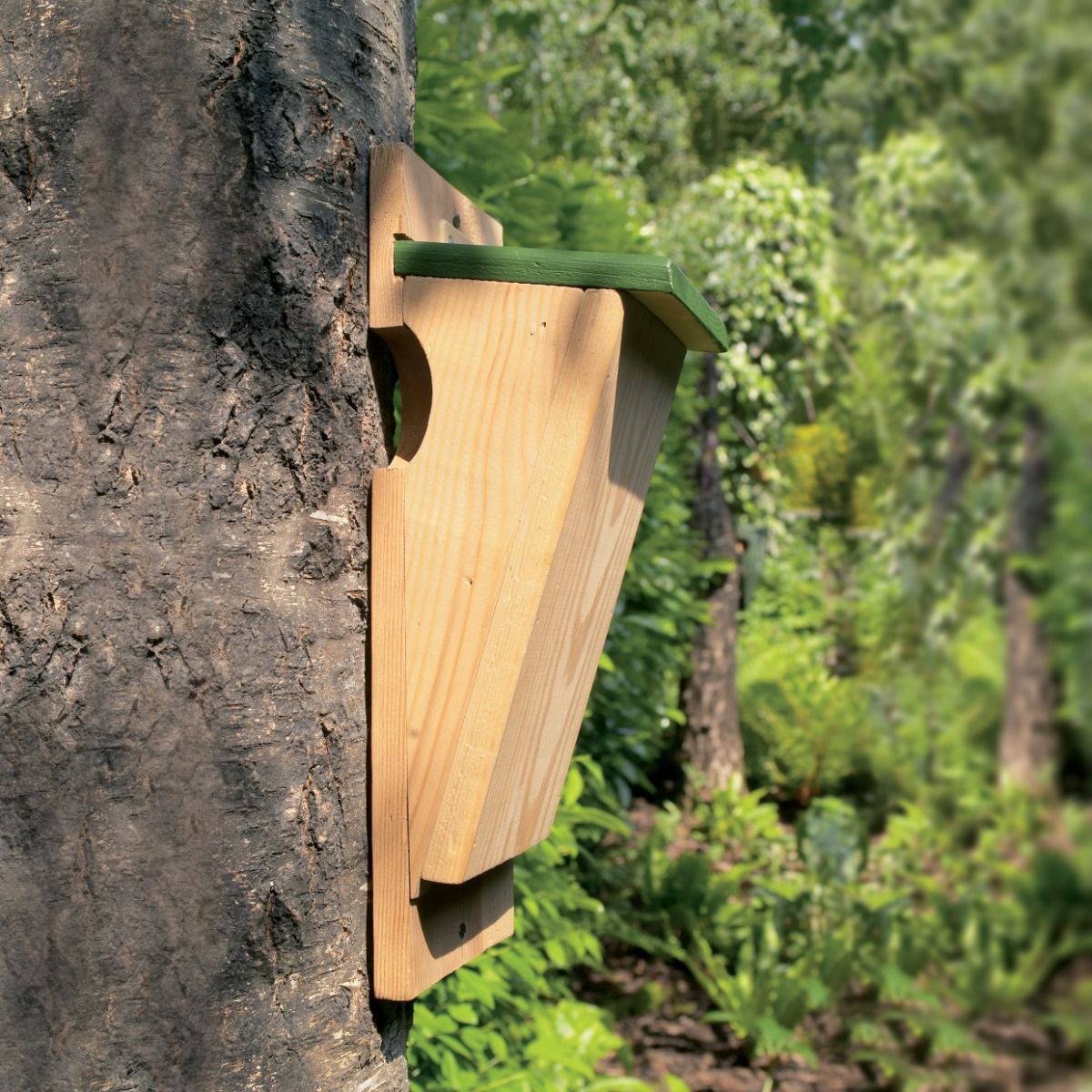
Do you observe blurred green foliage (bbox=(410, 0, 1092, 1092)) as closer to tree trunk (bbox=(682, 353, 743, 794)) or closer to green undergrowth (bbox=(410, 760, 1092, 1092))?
green undergrowth (bbox=(410, 760, 1092, 1092))

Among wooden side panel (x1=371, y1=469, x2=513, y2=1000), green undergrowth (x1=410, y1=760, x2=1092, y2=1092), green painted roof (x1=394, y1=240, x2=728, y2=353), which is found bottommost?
green undergrowth (x1=410, y1=760, x2=1092, y2=1092)

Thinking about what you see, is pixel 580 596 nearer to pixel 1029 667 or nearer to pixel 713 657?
pixel 1029 667

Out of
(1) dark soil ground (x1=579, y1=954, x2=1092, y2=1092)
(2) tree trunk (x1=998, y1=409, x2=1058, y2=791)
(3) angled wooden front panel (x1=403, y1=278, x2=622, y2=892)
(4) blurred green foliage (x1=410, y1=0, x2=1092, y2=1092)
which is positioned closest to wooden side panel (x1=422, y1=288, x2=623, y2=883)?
(3) angled wooden front panel (x1=403, y1=278, x2=622, y2=892)

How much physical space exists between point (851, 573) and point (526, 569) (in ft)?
25.5

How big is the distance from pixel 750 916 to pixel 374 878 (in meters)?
3.97

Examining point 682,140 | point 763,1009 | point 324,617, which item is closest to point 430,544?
point 324,617

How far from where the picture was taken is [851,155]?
6629 millimetres

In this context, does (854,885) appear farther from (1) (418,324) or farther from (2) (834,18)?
(1) (418,324)

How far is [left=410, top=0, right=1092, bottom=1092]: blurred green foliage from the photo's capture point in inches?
63.2

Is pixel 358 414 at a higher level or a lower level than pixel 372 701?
higher

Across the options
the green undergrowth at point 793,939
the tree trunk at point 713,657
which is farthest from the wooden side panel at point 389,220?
the tree trunk at point 713,657

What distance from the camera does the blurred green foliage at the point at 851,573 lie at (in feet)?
5.26

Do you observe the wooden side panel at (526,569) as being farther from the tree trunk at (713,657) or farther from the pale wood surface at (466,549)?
the tree trunk at (713,657)

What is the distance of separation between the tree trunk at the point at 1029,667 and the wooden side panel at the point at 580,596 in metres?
0.76
